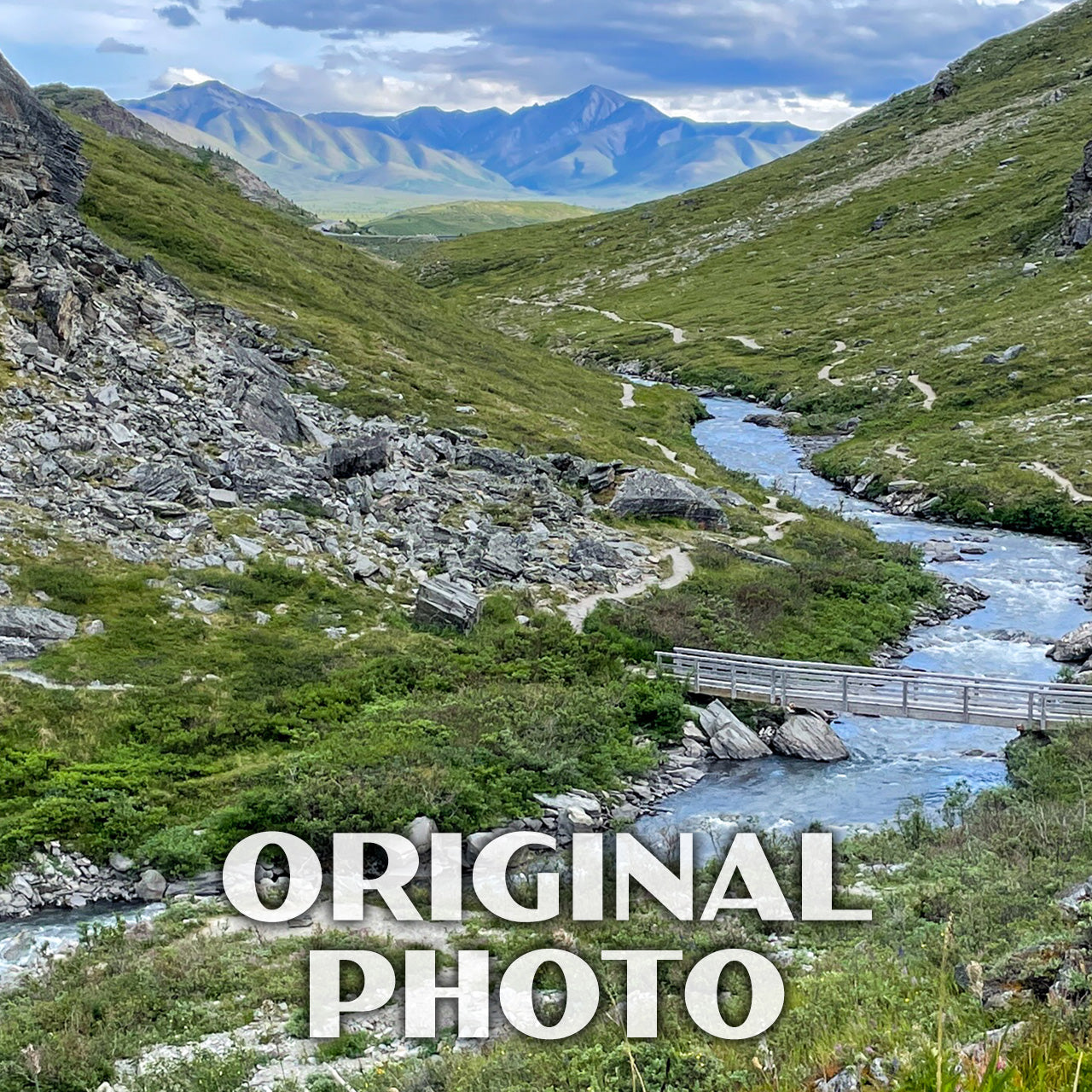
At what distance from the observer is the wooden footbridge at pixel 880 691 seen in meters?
28.2

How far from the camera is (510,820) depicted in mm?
24797

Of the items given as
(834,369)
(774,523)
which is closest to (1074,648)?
(774,523)

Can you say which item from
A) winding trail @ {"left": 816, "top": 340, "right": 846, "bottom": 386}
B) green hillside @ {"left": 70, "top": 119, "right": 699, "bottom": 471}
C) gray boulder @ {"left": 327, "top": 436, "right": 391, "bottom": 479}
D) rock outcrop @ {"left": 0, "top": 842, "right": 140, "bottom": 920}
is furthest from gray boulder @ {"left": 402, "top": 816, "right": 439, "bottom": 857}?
winding trail @ {"left": 816, "top": 340, "right": 846, "bottom": 386}

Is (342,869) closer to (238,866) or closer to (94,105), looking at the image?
(238,866)

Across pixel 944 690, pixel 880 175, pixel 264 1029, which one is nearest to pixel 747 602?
pixel 944 690

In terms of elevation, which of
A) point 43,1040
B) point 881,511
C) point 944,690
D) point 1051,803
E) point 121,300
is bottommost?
point 43,1040

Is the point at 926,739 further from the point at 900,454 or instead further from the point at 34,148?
the point at 34,148

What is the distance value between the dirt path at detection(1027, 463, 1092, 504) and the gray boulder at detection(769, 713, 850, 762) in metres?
31.9

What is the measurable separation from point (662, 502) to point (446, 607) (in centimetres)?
1780

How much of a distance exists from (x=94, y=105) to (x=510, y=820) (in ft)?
655

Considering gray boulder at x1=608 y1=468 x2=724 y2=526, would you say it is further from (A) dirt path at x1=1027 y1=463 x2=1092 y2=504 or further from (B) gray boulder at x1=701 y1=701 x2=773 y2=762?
(A) dirt path at x1=1027 y1=463 x2=1092 y2=504

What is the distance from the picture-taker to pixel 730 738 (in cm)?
2988

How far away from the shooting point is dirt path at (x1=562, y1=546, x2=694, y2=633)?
36.9 m

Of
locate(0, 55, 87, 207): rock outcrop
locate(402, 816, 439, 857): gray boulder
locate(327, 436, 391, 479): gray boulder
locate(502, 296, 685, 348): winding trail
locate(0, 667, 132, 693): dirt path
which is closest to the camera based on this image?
locate(402, 816, 439, 857): gray boulder
